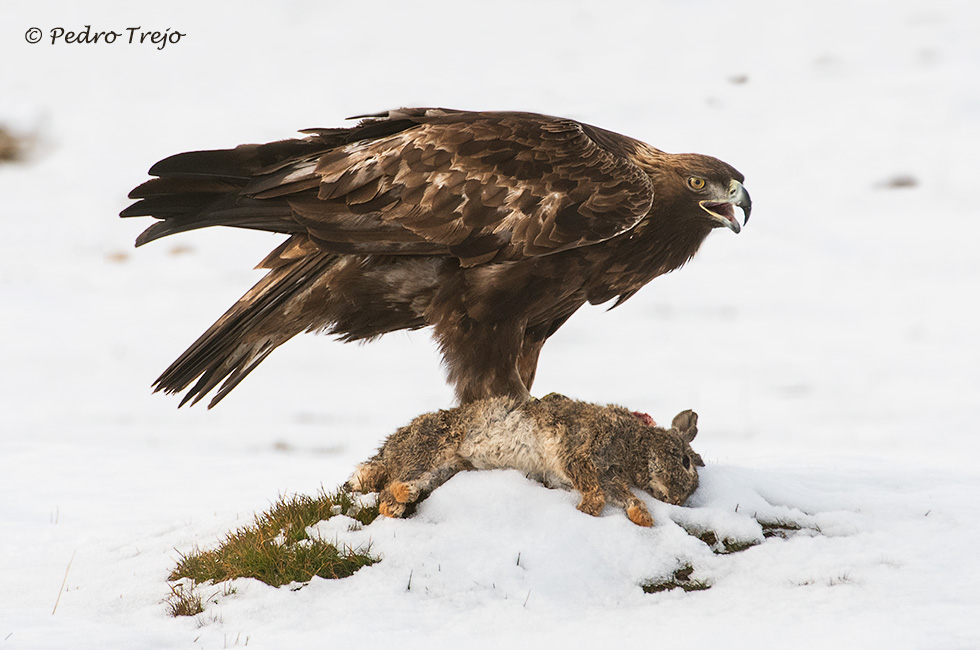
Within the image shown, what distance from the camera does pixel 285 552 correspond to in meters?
5.46

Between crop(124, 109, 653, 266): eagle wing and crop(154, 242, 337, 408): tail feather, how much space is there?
1.00ft

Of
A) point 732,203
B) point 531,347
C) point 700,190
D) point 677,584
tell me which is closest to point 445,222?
point 531,347

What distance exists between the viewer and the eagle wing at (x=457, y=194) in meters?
6.16

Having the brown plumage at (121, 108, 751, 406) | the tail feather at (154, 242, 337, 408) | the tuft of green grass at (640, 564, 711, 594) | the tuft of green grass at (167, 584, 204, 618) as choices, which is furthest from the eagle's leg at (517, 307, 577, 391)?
the tuft of green grass at (167, 584, 204, 618)

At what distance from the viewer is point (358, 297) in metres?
6.51

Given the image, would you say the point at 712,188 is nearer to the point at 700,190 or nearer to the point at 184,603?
the point at 700,190

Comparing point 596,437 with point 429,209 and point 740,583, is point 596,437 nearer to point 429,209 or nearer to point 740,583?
point 740,583

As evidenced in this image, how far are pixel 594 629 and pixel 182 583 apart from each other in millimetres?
2182

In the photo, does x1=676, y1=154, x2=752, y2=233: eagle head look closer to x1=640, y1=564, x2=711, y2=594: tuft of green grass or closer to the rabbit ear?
the rabbit ear

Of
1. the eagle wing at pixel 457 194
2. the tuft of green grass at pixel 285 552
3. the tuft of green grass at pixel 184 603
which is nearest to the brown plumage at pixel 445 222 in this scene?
the eagle wing at pixel 457 194

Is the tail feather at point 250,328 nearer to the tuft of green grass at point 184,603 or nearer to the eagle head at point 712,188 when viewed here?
the tuft of green grass at point 184,603

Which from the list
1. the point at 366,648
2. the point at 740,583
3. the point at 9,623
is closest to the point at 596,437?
the point at 740,583

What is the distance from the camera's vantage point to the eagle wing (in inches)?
242

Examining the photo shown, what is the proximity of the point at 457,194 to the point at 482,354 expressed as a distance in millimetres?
948
